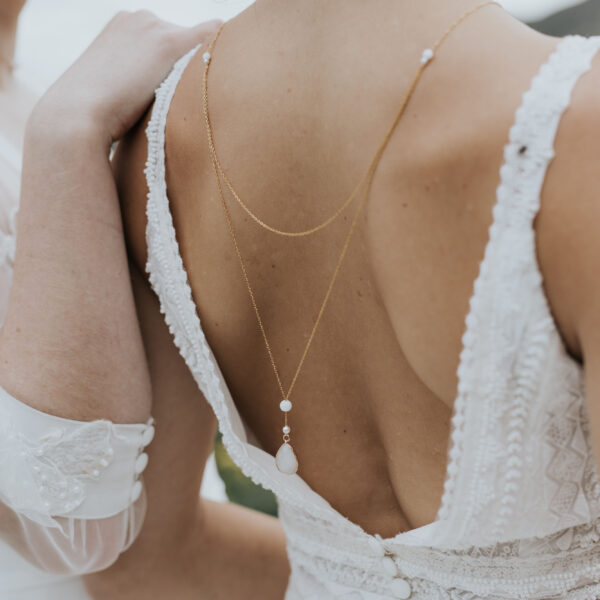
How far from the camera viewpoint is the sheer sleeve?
3.42ft

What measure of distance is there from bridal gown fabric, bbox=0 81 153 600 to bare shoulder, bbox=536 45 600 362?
662 mm

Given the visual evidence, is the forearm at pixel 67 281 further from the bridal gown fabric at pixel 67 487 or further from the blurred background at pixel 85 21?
the blurred background at pixel 85 21

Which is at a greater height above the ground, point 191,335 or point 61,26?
point 61,26

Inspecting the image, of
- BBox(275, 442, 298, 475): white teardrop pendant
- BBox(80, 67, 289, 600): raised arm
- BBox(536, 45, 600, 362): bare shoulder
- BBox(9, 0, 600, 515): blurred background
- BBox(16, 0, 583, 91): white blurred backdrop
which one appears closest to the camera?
BBox(536, 45, 600, 362): bare shoulder

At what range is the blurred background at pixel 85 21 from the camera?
5.30ft

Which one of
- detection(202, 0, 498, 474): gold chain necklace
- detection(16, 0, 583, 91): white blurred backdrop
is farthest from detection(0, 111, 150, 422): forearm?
detection(16, 0, 583, 91): white blurred backdrop

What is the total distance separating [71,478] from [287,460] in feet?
1.09

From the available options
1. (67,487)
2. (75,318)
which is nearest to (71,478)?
(67,487)

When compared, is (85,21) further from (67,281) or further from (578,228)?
(578,228)

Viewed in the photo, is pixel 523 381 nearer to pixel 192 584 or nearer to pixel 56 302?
pixel 56 302

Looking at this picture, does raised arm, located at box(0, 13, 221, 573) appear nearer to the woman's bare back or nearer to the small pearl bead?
the woman's bare back

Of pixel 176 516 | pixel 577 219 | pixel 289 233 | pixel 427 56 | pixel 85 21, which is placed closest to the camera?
pixel 577 219

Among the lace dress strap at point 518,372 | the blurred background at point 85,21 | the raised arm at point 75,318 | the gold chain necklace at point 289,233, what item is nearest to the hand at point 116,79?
the raised arm at point 75,318

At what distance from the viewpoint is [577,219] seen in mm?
629
